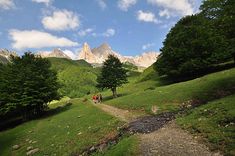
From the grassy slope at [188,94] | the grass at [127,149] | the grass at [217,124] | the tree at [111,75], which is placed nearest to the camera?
the grass at [217,124]

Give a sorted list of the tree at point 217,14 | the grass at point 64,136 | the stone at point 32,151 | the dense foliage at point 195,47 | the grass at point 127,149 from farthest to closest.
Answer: the tree at point 217,14, the dense foliage at point 195,47, the stone at point 32,151, the grass at point 64,136, the grass at point 127,149

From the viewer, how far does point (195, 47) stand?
71.4 meters

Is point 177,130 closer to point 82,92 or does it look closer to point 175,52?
point 175,52

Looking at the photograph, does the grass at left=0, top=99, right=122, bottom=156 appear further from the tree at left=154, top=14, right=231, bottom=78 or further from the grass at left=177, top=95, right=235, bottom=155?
the tree at left=154, top=14, right=231, bottom=78

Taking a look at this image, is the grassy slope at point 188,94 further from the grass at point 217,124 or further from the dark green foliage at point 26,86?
the dark green foliage at point 26,86

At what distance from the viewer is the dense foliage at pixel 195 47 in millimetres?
69625

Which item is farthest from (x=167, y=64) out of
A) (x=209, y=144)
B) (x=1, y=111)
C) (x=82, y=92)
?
(x=82, y=92)

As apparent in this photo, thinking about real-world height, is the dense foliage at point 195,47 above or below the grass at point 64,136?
above

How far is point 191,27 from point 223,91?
32623 mm

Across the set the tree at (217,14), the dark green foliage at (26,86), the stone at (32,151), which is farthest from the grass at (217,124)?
the tree at (217,14)

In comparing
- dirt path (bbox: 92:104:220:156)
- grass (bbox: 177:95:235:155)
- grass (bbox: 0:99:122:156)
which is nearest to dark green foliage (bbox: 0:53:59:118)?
grass (bbox: 0:99:122:156)

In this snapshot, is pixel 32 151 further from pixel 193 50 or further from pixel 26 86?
pixel 193 50

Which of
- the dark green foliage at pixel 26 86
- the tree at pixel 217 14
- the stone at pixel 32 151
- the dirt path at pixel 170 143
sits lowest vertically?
the stone at pixel 32 151

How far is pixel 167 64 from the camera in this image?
7825 centimetres
